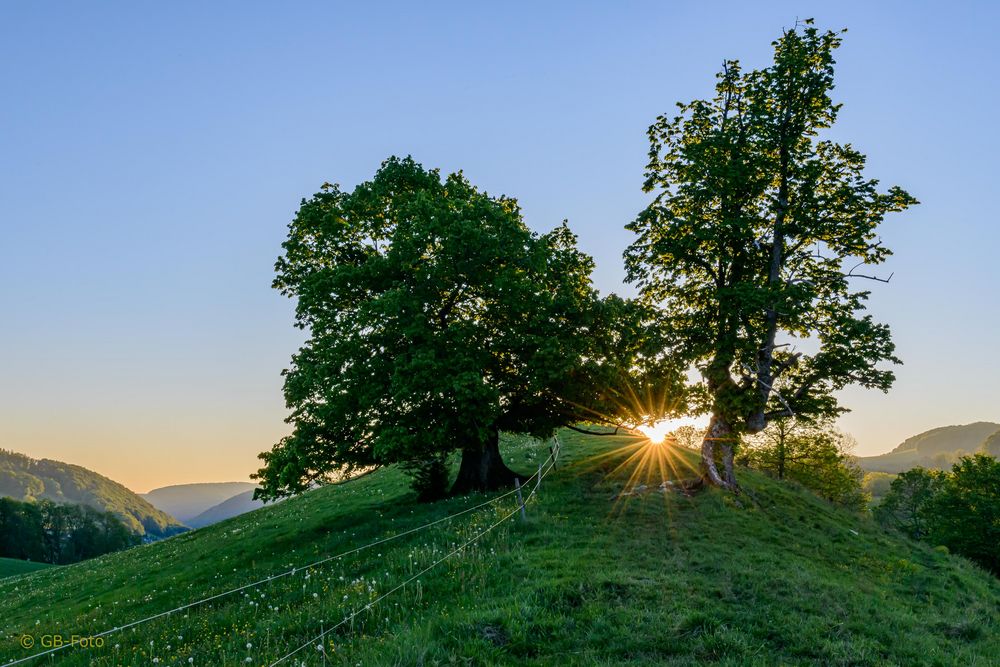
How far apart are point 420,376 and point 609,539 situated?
31.0 ft

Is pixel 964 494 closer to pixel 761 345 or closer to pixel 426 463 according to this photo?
pixel 761 345

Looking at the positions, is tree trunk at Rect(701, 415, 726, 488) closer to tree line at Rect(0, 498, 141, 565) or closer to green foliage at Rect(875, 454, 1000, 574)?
green foliage at Rect(875, 454, 1000, 574)

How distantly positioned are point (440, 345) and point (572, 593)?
44.0 feet

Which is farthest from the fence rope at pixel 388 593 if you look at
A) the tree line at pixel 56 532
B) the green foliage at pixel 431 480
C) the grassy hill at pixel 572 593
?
the tree line at pixel 56 532

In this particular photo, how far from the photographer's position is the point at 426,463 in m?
27.7

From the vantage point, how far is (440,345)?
76.2 feet

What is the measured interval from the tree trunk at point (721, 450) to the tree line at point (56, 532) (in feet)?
410

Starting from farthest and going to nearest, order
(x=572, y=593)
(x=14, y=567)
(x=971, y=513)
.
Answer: (x=14, y=567) < (x=971, y=513) < (x=572, y=593)

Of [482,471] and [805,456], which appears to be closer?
[482,471]

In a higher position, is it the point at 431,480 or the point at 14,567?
the point at 431,480

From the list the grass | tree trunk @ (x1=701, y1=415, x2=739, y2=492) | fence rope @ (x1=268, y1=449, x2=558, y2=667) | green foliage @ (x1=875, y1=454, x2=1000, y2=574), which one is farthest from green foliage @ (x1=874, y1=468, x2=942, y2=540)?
the grass

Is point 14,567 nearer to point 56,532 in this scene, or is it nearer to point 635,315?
point 56,532

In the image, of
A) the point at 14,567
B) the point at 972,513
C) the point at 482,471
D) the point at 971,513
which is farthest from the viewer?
the point at 14,567

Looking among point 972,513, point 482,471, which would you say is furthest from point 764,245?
point 972,513
